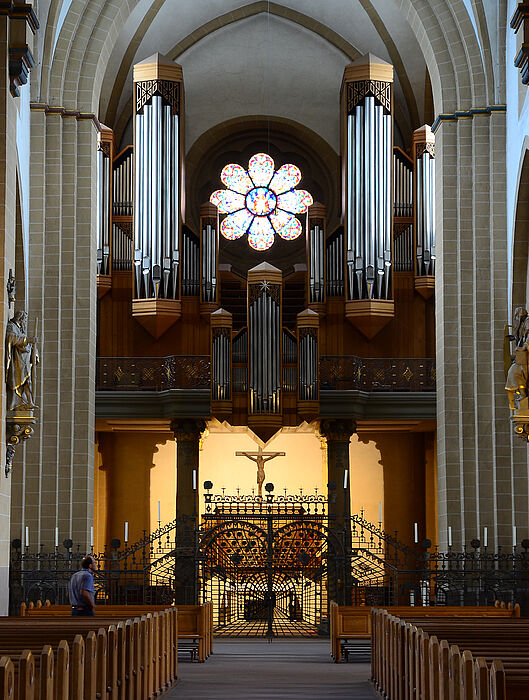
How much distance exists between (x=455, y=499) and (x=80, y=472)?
16.7ft

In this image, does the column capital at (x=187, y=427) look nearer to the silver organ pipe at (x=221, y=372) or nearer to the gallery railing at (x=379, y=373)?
the silver organ pipe at (x=221, y=372)

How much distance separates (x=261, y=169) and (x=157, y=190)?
3843 mm

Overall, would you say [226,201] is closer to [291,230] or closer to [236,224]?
[236,224]

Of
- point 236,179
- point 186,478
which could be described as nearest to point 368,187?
point 236,179

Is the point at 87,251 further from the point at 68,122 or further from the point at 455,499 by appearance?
the point at 455,499

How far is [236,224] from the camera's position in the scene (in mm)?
24406

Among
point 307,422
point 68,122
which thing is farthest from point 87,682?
point 307,422

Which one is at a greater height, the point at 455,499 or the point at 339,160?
the point at 339,160

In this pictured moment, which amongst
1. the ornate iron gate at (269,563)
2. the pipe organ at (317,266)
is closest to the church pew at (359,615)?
the ornate iron gate at (269,563)

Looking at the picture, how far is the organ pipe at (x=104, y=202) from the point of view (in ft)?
70.9

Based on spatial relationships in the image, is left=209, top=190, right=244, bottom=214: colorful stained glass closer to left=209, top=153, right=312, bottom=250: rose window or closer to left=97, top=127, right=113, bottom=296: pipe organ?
left=209, top=153, right=312, bottom=250: rose window

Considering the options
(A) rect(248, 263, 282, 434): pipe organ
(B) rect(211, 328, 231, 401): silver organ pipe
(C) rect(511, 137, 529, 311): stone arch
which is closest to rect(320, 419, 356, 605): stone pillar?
(A) rect(248, 263, 282, 434): pipe organ

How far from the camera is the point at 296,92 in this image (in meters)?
24.3

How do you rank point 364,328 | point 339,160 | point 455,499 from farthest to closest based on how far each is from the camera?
1. point 339,160
2. point 364,328
3. point 455,499
